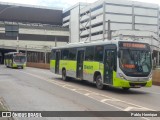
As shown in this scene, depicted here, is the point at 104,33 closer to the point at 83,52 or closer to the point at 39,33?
the point at 39,33

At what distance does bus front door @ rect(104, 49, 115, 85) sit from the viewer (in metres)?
18.7

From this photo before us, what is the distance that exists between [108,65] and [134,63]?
1.55 metres

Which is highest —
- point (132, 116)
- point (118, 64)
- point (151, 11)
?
point (151, 11)

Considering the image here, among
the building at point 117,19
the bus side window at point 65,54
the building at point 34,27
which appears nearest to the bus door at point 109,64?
the bus side window at point 65,54

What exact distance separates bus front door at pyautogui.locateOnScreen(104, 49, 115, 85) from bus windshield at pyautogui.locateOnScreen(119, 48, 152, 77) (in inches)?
27.2

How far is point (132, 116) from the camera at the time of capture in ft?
35.3

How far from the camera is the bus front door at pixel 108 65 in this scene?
1872 centimetres

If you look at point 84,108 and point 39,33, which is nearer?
point 84,108

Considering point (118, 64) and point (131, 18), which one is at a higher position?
point (131, 18)

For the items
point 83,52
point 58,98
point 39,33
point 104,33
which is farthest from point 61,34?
point 58,98

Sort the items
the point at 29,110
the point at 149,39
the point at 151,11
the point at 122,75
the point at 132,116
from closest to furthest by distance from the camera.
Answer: the point at 132,116, the point at 29,110, the point at 122,75, the point at 149,39, the point at 151,11

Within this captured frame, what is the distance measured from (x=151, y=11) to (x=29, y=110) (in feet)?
350

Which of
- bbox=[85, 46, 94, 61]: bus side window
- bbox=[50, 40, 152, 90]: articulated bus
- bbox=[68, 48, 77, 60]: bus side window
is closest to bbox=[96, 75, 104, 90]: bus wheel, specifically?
bbox=[50, 40, 152, 90]: articulated bus

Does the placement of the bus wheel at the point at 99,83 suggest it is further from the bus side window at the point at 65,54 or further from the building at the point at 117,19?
the building at the point at 117,19
